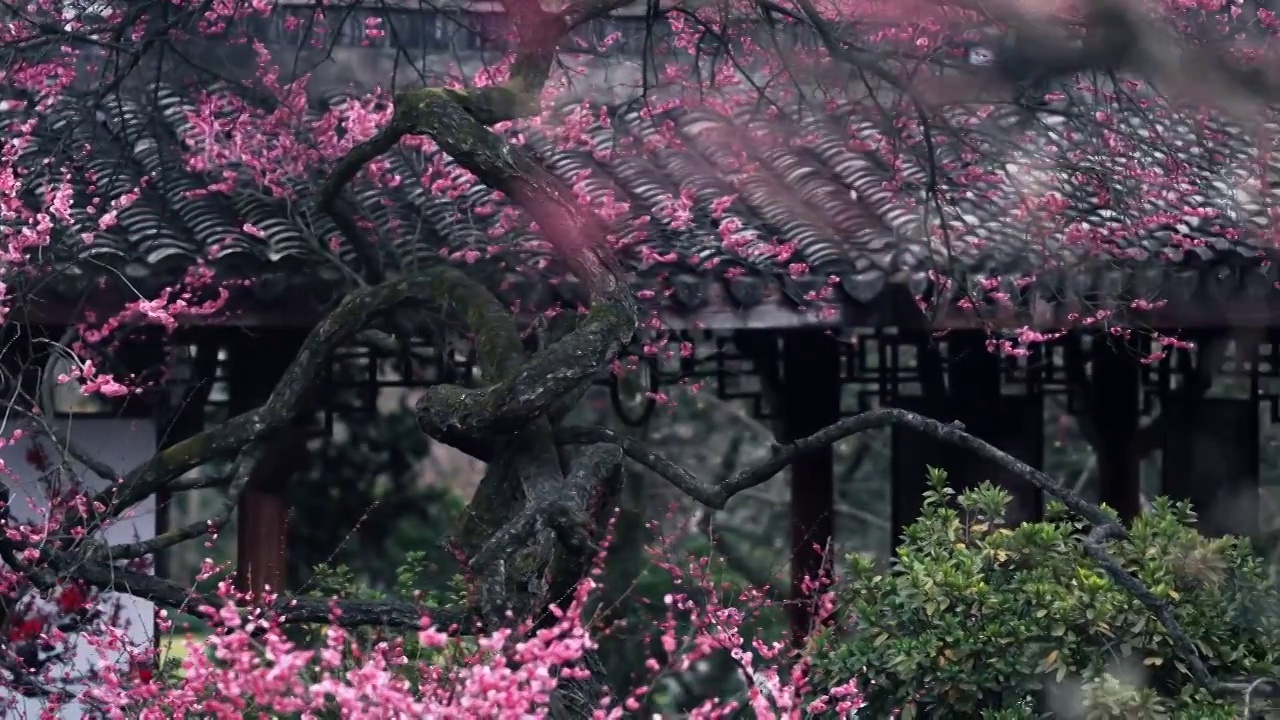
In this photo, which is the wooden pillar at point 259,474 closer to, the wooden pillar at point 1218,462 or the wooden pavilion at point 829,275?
the wooden pavilion at point 829,275

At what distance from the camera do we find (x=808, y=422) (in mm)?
5453

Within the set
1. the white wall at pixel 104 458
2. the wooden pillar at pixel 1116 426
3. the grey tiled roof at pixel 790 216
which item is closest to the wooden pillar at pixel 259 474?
the white wall at pixel 104 458

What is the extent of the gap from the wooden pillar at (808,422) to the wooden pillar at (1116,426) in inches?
52.6

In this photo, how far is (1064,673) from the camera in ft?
10.9

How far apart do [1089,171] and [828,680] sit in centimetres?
178

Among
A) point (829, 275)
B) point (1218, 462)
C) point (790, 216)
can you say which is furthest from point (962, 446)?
point (1218, 462)

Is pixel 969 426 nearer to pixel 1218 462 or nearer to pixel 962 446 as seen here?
pixel 1218 462

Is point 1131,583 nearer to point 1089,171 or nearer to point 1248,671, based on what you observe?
point 1248,671

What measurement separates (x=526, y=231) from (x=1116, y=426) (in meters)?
3.00

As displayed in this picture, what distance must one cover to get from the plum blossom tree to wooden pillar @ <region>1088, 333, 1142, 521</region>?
1071 mm

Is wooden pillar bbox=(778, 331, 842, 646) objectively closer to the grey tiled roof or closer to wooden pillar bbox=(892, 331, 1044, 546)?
wooden pillar bbox=(892, 331, 1044, 546)

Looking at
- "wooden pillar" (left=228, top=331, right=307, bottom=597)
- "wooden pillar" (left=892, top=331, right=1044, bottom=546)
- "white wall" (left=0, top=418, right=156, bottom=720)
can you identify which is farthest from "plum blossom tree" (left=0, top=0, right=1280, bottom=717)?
"wooden pillar" (left=892, top=331, right=1044, bottom=546)

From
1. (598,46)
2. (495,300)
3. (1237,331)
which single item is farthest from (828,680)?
(598,46)

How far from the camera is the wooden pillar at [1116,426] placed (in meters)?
6.01
